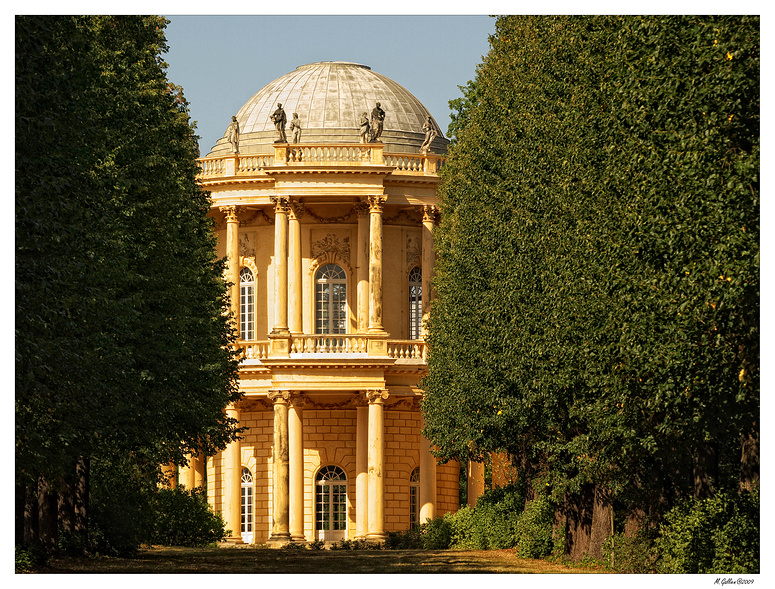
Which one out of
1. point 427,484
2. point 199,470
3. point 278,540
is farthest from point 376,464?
point 199,470

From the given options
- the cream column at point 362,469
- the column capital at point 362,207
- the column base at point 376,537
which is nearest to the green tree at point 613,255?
the column base at point 376,537

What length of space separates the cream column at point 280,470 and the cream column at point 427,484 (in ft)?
19.4

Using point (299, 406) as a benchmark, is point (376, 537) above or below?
below

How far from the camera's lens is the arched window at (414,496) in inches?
2395

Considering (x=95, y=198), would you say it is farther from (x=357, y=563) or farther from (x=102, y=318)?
(x=357, y=563)

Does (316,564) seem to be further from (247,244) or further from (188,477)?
(247,244)

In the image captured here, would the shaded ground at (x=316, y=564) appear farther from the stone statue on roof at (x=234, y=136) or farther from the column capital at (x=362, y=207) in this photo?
the stone statue on roof at (x=234, y=136)

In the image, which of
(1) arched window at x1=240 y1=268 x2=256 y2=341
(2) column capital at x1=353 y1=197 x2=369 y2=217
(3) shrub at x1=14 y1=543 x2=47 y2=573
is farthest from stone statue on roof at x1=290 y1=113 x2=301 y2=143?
(3) shrub at x1=14 y1=543 x2=47 y2=573

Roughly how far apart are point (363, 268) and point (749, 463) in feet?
116

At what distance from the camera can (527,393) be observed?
32812 millimetres

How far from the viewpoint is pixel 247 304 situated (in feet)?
208

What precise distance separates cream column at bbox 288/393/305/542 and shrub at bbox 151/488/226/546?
3301mm

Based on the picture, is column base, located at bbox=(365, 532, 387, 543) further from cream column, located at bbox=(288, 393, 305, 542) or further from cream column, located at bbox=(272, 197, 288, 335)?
cream column, located at bbox=(272, 197, 288, 335)

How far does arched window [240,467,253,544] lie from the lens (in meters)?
61.3
